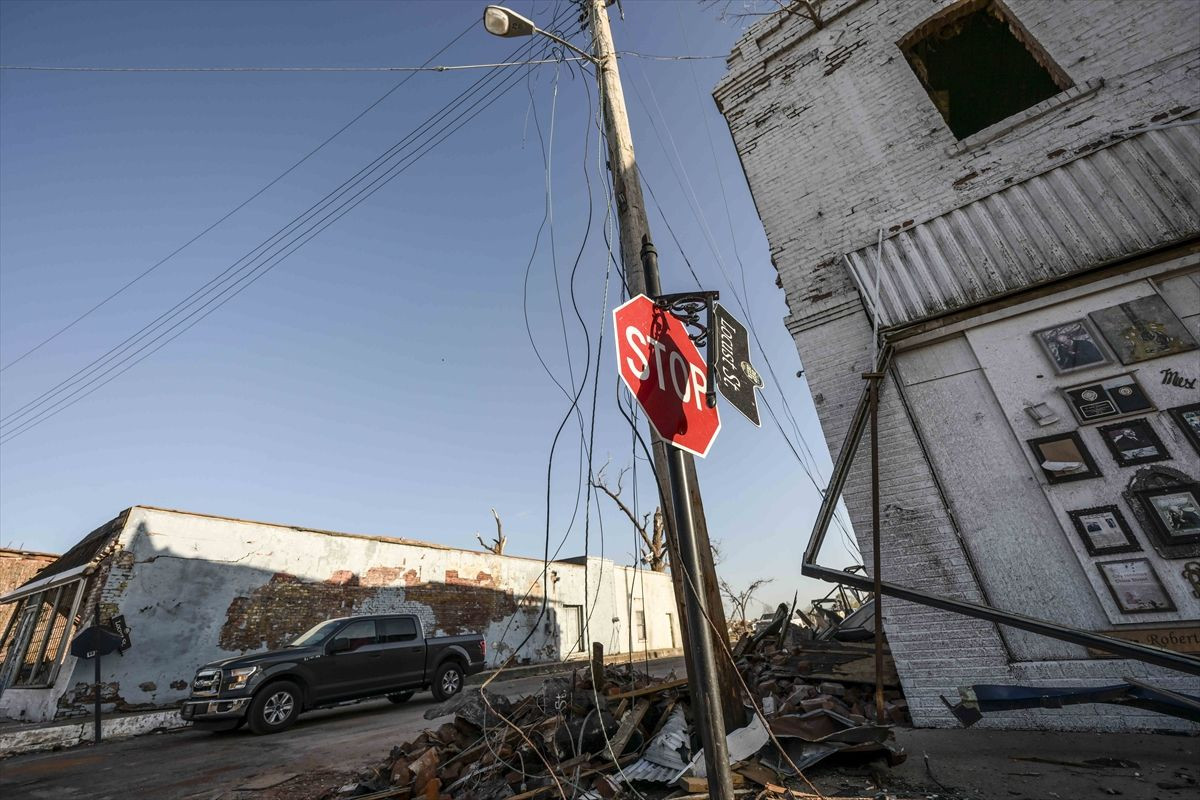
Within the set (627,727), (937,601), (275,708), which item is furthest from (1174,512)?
(275,708)

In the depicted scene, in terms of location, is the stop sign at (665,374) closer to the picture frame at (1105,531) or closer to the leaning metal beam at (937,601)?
the leaning metal beam at (937,601)

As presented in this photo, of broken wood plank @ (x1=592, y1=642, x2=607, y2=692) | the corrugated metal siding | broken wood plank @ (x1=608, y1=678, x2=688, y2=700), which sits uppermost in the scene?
the corrugated metal siding

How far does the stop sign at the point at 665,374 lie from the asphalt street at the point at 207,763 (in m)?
5.18

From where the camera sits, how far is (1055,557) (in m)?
3.96

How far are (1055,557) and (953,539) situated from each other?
67 cm

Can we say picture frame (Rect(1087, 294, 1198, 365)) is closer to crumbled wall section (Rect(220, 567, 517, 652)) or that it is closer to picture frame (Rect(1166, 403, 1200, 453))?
picture frame (Rect(1166, 403, 1200, 453))

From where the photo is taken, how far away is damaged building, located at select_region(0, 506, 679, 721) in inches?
402

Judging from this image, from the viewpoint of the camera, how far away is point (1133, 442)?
3867 mm

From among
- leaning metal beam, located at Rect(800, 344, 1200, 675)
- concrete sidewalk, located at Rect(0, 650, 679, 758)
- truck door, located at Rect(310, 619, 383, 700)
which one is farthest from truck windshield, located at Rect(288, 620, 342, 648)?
leaning metal beam, located at Rect(800, 344, 1200, 675)

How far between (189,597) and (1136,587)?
15772 mm

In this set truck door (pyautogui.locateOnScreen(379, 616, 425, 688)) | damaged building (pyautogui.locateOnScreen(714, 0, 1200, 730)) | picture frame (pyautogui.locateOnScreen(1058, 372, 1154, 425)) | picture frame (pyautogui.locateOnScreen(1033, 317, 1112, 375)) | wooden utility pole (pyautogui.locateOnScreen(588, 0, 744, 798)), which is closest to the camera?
wooden utility pole (pyautogui.locateOnScreen(588, 0, 744, 798))

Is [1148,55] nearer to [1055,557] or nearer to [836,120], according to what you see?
[836,120]

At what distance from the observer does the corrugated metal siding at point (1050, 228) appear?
4.26 m

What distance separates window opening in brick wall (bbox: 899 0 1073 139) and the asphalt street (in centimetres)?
1023
